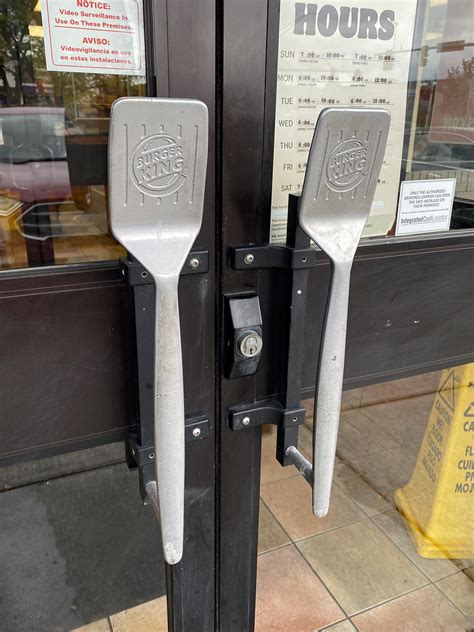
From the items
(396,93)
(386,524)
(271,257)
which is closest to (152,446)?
(271,257)

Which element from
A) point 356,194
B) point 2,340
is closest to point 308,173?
point 356,194

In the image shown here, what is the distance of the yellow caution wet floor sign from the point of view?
2.23 meters

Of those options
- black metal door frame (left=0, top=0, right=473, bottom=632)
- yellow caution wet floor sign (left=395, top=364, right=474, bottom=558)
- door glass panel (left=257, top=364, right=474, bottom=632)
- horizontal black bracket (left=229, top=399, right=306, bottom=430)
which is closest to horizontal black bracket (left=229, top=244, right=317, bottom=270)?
black metal door frame (left=0, top=0, right=473, bottom=632)

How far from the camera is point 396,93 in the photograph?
120 cm

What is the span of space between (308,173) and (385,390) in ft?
3.86

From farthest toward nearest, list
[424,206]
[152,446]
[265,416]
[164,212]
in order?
[424,206]
[265,416]
[152,446]
[164,212]

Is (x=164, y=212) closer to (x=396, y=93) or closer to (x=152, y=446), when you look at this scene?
(x=152, y=446)

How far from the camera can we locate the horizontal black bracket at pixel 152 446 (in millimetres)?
1099

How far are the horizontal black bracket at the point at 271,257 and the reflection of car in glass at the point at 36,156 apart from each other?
0.30 m

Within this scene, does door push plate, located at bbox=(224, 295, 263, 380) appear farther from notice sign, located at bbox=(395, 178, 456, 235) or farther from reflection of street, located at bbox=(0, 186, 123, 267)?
notice sign, located at bbox=(395, 178, 456, 235)

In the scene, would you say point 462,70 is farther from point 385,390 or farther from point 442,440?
point 442,440

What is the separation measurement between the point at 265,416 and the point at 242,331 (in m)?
0.22

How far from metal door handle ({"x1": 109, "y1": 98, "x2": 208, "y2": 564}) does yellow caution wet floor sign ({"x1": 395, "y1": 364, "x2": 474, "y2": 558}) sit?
151 cm

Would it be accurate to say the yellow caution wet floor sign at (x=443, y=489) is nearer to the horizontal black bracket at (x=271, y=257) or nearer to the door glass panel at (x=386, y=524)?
Answer: the door glass panel at (x=386, y=524)
